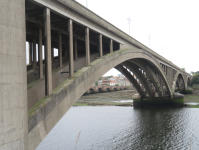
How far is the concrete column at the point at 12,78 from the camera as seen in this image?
5949 mm

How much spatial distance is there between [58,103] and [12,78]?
3081 mm

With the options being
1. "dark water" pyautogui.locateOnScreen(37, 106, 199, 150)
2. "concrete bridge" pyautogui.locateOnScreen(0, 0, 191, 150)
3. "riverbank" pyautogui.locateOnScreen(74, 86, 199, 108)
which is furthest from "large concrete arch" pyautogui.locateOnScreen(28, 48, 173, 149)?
"riverbank" pyautogui.locateOnScreen(74, 86, 199, 108)

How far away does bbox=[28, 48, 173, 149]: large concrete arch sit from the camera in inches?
290

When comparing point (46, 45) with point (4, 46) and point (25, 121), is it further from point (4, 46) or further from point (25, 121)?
point (25, 121)

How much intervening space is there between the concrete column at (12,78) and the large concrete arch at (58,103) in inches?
24.2

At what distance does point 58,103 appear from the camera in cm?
895

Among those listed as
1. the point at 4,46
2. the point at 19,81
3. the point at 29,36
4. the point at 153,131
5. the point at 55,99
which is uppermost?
the point at 29,36

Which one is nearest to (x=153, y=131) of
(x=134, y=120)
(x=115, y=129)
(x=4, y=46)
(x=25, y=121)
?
(x=115, y=129)

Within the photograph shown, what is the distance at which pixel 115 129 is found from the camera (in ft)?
70.5

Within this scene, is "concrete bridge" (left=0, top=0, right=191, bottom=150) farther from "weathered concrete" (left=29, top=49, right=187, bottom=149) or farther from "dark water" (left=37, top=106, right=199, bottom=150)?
"dark water" (left=37, top=106, right=199, bottom=150)

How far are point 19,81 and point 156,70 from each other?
30017 millimetres

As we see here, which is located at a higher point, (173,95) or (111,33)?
(111,33)

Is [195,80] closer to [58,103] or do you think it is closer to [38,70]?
[38,70]

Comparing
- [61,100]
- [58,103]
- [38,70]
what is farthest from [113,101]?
[58,103]
